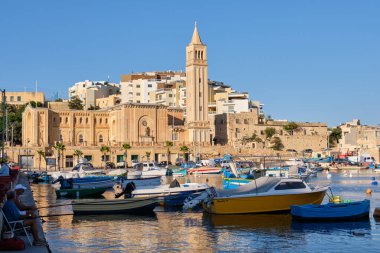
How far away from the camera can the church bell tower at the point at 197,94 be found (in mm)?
99750

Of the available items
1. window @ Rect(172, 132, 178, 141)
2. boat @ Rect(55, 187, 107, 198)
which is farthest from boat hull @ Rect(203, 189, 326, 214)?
window @ Rect(172, 132, 178, 141)

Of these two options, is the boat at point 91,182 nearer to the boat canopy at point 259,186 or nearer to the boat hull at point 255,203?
the boat hull at point 255,203

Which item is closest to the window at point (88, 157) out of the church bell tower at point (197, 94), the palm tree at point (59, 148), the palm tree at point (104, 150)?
the palm tree at point (104, 150)

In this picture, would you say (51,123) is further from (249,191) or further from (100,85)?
(249,191)

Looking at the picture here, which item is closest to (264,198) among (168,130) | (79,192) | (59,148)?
(79,192)

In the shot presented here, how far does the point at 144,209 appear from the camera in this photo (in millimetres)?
28344

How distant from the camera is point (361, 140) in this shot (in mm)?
104312

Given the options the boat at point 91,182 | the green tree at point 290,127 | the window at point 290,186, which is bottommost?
the boat at point 91,182

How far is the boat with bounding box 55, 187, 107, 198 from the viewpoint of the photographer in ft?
121

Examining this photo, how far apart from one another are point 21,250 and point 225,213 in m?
13.8

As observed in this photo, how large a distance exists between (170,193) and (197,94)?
7022cm

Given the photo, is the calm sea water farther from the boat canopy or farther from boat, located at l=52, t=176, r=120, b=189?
boat, located at l=52, t=176, r=120, b=189

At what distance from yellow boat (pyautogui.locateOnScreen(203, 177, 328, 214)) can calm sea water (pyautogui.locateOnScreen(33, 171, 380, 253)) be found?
1.35 feet

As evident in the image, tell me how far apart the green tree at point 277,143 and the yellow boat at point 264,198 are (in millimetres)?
84485
